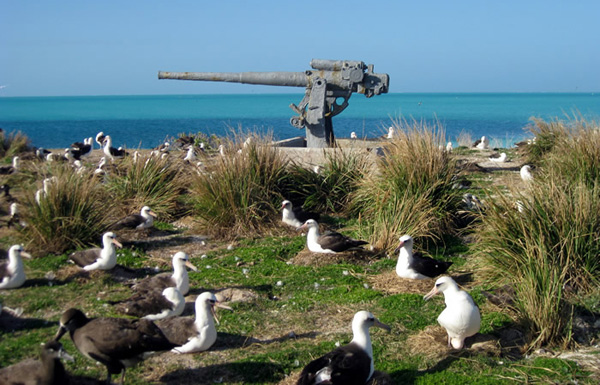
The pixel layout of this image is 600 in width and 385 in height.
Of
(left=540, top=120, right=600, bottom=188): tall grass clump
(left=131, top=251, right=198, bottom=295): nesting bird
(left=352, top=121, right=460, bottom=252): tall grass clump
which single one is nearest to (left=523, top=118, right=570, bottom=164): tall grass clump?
(left=540, top=120, right=600, bottom=188): tall grass clump

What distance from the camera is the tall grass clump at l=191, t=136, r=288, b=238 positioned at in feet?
32.8

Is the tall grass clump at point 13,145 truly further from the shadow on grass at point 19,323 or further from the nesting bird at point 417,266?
the nesting bird at point 417,266

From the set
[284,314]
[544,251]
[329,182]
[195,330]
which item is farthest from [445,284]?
[329,182]

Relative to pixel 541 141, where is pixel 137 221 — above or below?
below

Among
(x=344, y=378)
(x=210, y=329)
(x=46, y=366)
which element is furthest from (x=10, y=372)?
(x=344, y=378)

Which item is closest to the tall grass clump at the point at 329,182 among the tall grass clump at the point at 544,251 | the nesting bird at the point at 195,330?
the tall grass clump at the point at 544,251

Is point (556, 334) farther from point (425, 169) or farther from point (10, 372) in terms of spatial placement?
point (10, 372)

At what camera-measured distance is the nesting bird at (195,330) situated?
Answer: 570cm

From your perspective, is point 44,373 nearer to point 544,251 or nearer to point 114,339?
point 114,339

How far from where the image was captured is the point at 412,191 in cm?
938

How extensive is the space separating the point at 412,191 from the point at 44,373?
6.26 meters

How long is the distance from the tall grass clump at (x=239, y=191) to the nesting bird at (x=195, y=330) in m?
3.94

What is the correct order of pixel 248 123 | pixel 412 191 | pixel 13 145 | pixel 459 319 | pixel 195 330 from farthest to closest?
pixel 248 123, pixel 13 145, pixel 412 191, pixel 195 330, pixel 459 319

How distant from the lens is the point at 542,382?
5.03 metres
